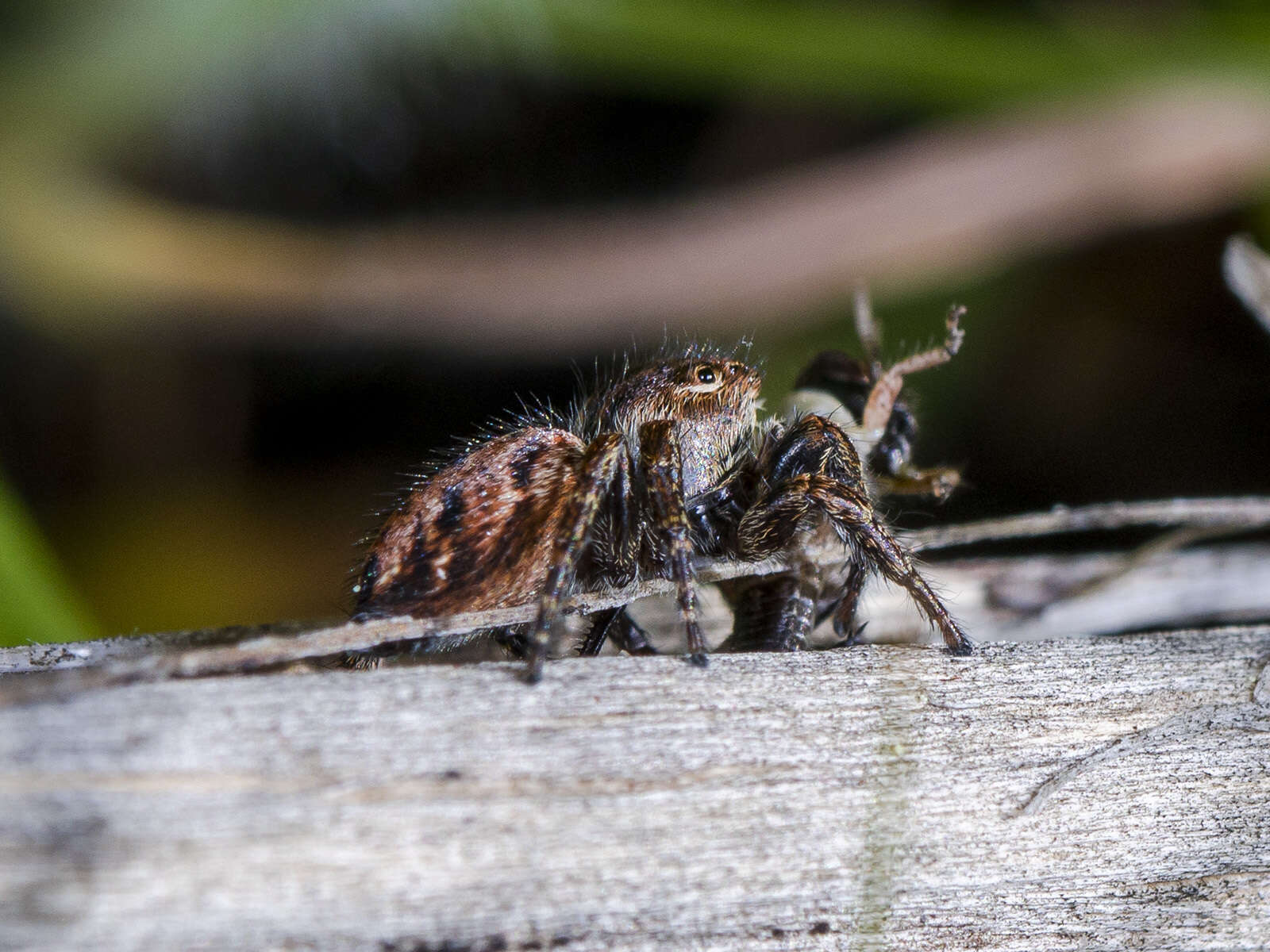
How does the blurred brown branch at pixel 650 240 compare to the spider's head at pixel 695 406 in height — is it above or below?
above

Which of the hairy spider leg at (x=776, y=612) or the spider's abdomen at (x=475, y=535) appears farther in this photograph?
the hairy spider leg at (x=776, y=612)

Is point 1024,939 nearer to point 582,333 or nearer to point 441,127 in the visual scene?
point 582,333

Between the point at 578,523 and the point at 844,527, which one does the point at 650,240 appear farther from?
the point at 578,523

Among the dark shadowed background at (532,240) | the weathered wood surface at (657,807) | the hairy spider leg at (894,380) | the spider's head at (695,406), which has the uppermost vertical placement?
the dark shadowed background at (532,240)

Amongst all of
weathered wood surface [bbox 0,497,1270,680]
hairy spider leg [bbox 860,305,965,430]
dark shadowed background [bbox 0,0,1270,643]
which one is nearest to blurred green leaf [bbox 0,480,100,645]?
weathered wood surface [bbox 0,497,1270,680]

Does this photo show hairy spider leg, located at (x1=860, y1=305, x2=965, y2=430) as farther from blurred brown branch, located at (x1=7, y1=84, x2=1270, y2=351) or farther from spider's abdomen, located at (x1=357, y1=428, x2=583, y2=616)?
blurred brown branch, located at (x1=7, y1=84, x2=1270, y2=351)

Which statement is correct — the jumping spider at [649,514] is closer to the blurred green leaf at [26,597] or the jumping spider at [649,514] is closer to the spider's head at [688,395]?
the spider's head at [688,395]

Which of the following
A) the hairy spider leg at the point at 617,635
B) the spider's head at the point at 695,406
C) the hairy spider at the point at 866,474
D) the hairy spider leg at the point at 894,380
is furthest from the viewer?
the hairy spider leg at the point at 894,380

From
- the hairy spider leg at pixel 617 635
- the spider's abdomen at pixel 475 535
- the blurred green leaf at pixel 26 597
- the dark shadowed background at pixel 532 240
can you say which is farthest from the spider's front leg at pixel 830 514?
the blurred green leaf at pixel 26 597
